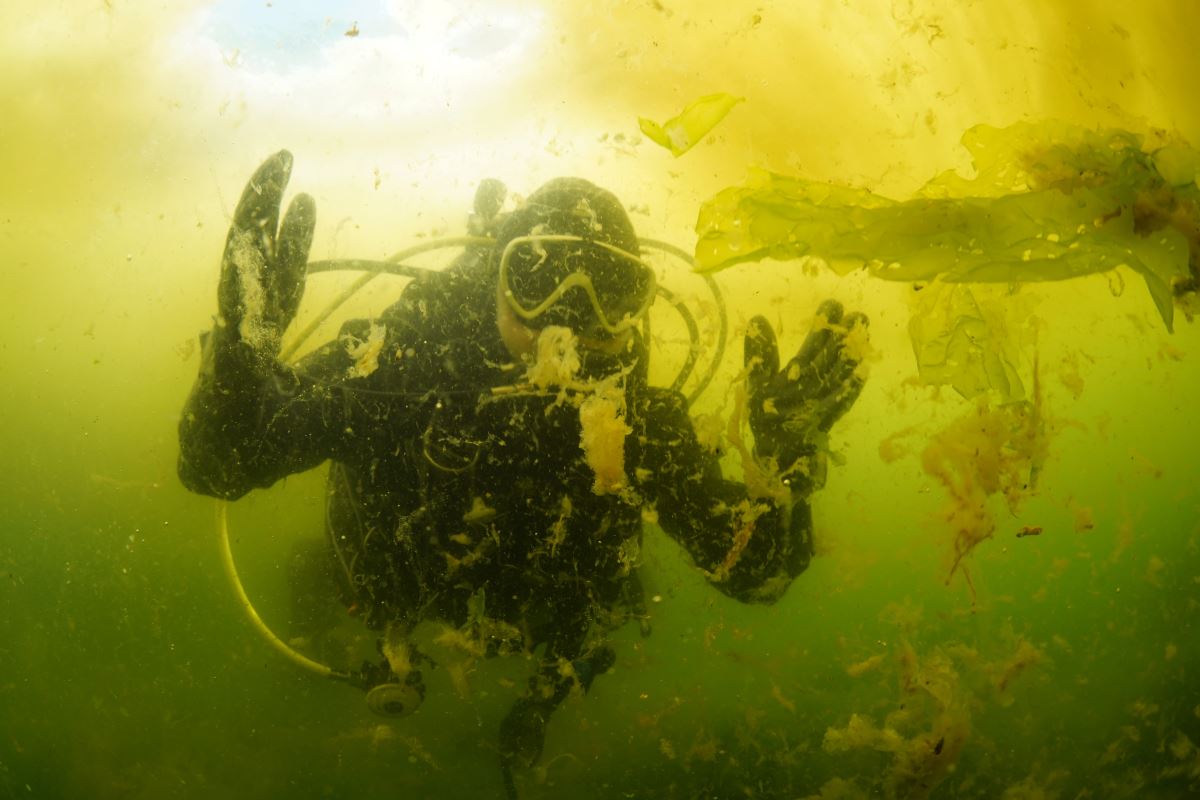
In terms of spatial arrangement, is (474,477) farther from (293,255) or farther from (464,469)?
(293,255)

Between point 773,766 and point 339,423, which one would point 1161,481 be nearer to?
point 773,766

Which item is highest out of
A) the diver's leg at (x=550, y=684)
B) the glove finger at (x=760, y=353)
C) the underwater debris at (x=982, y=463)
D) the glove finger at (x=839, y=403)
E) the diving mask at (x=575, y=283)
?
the diving mask at (x=575, y=283)

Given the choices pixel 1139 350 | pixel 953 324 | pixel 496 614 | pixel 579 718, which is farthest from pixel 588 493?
pixel 1139 350

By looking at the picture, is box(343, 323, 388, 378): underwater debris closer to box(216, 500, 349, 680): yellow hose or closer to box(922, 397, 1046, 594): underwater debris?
box(216, 500, 349, 680): yellow hose

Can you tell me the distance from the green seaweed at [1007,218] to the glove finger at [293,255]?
2.08ft

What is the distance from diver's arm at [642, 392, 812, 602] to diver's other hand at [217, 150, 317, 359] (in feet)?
2.06

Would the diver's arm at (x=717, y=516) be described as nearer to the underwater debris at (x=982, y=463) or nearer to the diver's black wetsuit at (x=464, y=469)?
the diver's black wetsuit at (x=464, y=469)

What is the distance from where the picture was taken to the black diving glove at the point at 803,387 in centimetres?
103

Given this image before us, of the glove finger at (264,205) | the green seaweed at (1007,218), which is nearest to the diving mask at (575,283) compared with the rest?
the green seaweed at (1007,218)

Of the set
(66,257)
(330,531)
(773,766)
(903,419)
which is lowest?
(773,766)

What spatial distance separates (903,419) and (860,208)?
362 mm

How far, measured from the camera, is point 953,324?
1.11 meters

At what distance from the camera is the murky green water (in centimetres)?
105

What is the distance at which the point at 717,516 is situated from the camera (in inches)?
41.4
